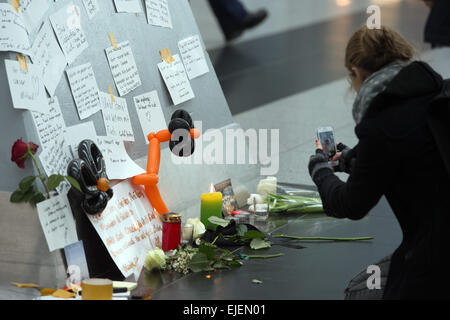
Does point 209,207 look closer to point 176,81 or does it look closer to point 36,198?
point 176,81

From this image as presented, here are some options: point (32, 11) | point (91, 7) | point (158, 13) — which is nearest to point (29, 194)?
point (32, 11)

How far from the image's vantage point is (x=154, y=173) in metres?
3.57

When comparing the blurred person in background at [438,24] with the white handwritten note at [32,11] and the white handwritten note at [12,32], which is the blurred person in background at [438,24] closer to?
the white handwritten note at [32,11]

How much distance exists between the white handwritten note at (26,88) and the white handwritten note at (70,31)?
23 centimetres

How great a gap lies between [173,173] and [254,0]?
27.2 ft

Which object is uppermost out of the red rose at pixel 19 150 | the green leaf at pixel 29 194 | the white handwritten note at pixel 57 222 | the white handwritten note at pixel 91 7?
the white handwritten note at pixel 91 7

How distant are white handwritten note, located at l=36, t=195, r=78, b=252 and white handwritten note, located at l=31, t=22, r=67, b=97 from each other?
476mm

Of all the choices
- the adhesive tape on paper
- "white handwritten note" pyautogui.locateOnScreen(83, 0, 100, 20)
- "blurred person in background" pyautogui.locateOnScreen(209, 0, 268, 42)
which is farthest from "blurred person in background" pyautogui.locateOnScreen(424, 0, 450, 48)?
the adhesive tape on paper

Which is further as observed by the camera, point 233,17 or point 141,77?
point 233,17

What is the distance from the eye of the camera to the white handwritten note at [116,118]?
3.51 m

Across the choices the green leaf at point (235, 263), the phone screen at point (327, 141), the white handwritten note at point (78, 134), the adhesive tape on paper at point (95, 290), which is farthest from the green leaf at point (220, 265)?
the white handwritten note at point (78, 134)

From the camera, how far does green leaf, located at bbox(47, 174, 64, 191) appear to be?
300 cm


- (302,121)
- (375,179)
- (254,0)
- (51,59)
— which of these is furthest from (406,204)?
(254,0)

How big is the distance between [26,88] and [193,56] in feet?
4.41
